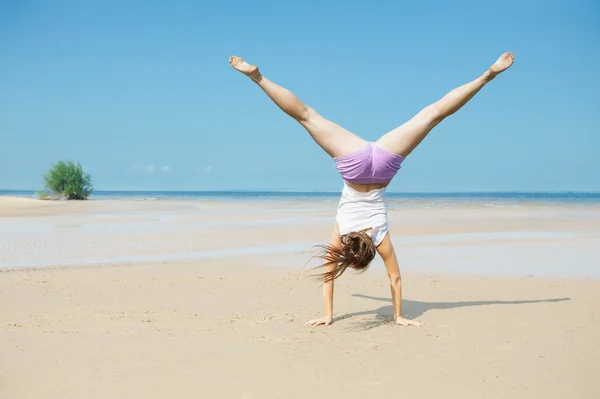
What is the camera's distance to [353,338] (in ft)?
20.3

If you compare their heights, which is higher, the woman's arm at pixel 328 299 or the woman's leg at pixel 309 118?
the woman's leg at pixel 309 118

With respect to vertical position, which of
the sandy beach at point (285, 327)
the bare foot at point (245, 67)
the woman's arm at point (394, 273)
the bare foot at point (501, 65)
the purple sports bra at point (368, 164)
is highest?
the bare foot at point (501, 65)

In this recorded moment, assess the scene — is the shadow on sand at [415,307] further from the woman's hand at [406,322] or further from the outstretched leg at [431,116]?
the outstretched leg at [431,116]

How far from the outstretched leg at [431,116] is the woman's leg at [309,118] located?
346 millimetres

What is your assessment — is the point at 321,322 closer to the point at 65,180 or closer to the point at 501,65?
the point at 501,65

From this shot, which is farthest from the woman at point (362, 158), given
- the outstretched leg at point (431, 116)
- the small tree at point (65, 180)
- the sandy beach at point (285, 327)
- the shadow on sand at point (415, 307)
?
the small tree at point (65, 180)

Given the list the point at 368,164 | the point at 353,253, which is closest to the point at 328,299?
the point at 353,253

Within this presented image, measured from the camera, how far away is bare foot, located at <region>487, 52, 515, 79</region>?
659 centimetres

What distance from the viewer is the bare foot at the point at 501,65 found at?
21.6ft

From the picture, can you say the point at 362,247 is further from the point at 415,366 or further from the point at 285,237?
the point at 285,237

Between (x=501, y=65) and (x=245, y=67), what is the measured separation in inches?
113

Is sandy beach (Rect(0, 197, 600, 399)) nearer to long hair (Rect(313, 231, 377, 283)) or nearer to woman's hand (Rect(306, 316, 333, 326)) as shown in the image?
woman's hand (Rect(306, 316, 333, 326))

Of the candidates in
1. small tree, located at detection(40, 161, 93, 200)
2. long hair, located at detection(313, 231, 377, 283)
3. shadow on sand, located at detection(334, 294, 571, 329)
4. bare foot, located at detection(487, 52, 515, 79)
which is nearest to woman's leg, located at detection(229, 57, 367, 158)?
long hair, located at detection(313, 231, 377, 283)

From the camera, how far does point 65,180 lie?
47281 millimetres
